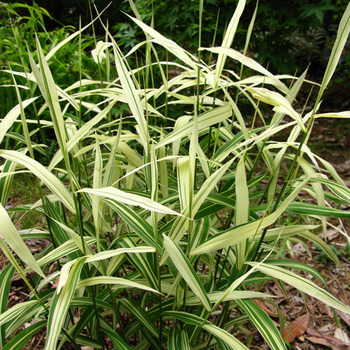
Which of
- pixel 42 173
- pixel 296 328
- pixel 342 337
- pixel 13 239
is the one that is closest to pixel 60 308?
pixel 13 239

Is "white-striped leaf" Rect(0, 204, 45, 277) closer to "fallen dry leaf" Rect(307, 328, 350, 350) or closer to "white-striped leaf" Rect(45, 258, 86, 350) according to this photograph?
"white-striped leaf" Rect(45, 258, 86, 350)

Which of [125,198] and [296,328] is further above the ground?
[125,198]

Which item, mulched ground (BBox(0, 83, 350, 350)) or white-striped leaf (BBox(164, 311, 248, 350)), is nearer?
white-striped leaf (BBox(164, 311, 248, 350))

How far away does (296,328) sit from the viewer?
1.19 metres

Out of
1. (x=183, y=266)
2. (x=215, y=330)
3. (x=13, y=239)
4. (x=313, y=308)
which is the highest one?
(x=13, y=239)

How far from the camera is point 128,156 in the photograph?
818mm

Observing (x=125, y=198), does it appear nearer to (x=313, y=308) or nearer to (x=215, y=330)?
(x=215, y=330)

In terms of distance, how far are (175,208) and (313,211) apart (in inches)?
12.6

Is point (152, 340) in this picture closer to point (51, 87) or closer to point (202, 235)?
point (202, 235)

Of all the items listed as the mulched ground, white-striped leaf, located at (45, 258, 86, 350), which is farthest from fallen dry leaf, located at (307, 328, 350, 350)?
white-striped leaf, located at (45, 258, 86, 350)

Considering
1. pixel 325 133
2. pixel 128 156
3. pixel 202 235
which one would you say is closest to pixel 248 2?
pixel 325 133

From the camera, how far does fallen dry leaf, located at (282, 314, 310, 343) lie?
1.15m

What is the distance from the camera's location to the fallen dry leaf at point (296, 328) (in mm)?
1148

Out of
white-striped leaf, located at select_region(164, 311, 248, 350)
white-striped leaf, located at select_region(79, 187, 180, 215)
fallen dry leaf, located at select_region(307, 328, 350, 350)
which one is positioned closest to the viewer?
white-striped leaf, located at select_region(79, 187, 180, 215)
